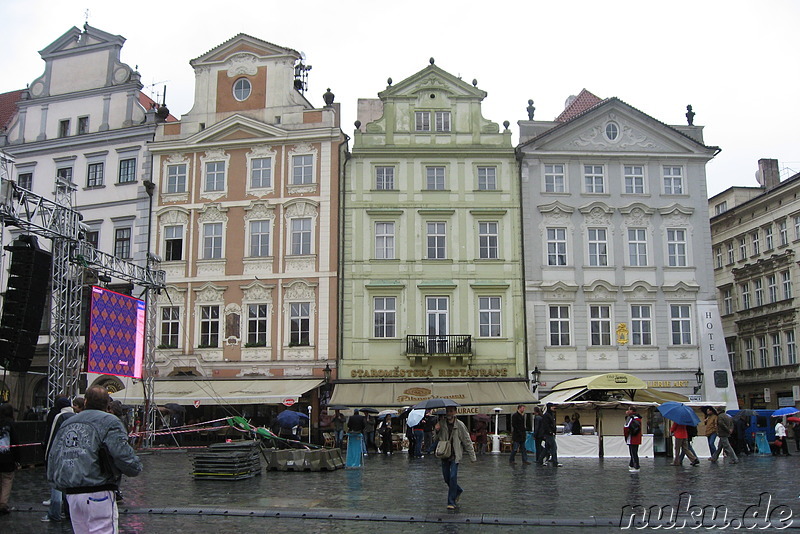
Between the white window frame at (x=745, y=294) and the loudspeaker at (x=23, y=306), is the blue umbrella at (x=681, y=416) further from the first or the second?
the white window frame at (x=745, y=294)

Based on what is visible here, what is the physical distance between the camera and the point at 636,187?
3525 cm

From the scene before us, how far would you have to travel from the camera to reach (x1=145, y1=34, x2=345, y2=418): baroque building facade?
33812 millimetres

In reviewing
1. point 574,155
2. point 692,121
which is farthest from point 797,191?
point 574,155

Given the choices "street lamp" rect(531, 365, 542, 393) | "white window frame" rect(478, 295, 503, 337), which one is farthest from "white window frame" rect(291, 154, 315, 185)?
"street lamp" rect(531, 365, 542, 393)

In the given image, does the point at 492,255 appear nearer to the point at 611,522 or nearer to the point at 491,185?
the point at 491,185

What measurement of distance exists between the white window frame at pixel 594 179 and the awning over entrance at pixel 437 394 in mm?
8922

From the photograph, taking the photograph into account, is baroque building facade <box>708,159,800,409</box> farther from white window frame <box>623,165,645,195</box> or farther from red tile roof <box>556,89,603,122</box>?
red tile roof <box>556,89,603,122</box>

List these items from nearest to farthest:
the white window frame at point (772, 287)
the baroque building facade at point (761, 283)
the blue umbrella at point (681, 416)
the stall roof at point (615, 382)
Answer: the blue umbrella at point (681, 416)
the stall roof at point (615, 382)
the baroque building facade at point (761, 283)
the white window frame at point (772, 287)

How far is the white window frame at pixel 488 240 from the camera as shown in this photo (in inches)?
1348

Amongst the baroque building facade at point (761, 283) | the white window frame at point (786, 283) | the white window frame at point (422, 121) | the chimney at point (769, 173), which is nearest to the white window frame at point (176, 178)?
the white window frame at point (422, 121)

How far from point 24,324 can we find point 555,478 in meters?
12.8

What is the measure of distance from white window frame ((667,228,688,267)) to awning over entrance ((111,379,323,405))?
51.2 ft

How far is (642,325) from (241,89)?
2003 centimetres

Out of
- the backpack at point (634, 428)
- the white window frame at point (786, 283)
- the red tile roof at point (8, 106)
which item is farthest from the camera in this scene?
the red tile roof at point (8, 106)
